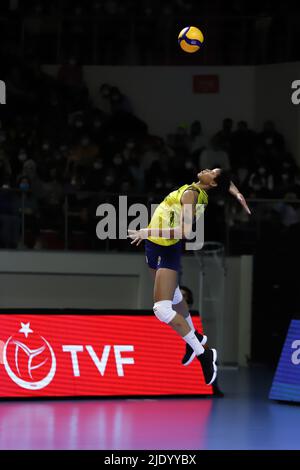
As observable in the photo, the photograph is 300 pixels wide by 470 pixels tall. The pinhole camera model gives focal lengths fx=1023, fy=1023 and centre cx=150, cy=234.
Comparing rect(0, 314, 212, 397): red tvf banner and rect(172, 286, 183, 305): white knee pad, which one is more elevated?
rect(172, 286, 183, 305): white knee pad

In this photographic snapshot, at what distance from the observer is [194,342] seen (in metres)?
11.9

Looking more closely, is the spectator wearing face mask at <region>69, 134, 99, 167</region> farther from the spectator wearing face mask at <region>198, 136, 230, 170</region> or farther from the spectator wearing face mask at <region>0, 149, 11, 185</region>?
the spectator wearing face mask at <region>198, 136, 230, 170</region>

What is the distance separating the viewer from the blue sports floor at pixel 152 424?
40.7ft

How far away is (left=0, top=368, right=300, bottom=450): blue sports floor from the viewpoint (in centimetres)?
1240

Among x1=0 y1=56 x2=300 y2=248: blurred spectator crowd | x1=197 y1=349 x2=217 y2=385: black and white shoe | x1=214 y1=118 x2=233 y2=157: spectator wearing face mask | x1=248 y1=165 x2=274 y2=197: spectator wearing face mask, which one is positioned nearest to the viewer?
x1=197 y1=349 x2=217 y2=385: black and white shoe

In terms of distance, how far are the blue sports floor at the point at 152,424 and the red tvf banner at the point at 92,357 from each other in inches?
9.7

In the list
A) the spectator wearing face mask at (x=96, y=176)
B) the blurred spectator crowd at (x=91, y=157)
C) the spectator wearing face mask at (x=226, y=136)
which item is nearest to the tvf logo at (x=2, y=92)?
the blurred spectator crowd at (x=91, y=157)

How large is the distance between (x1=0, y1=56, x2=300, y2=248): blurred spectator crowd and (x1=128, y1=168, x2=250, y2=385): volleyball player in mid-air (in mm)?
7939

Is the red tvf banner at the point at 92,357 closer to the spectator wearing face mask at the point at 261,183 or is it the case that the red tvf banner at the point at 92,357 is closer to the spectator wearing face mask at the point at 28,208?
the spectator wearing face mask at the point at 28,208

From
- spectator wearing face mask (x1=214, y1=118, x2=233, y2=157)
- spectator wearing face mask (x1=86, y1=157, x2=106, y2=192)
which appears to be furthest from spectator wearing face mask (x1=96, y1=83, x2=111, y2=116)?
spectator wearing face mask (x1=86, y1=157, x2=106, y2=192)

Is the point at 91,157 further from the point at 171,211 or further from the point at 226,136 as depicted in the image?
the point at 171,211
